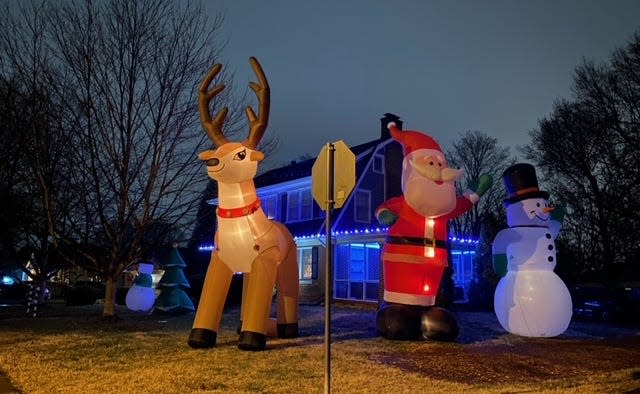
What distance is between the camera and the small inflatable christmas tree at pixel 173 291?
16.6 meters

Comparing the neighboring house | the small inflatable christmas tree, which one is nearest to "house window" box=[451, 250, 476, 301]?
the neighboring house

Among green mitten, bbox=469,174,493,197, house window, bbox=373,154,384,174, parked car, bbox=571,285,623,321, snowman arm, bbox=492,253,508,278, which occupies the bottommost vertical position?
parked car, bbox=571,285,623,321

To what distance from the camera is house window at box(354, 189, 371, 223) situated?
2231 centimetres

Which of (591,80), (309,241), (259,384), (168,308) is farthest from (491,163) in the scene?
(259,384)

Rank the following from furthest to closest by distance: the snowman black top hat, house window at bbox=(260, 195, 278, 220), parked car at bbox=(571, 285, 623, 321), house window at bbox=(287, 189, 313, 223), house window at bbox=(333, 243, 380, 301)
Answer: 1. house window at bbox=(260, 195, 278, 220)
2. house window at bbox=(287, 189, 313, 223)
3. house window at bbox=(333, 243, 380, 301)
4. parked car at bbox=(571, 285, 623, 321)
5. the snowman black top hat

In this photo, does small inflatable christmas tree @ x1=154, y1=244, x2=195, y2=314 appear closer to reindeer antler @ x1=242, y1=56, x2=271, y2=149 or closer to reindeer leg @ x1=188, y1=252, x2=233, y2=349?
reindeer leg @ x1=188, y1=252, x2=233, y2=349

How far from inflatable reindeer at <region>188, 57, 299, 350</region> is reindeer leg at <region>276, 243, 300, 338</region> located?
0.88 metres

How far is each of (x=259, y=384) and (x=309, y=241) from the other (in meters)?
15.5

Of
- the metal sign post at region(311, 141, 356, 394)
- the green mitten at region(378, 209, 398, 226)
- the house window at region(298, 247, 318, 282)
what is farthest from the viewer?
the house window at region(298, 247, 318, 282)

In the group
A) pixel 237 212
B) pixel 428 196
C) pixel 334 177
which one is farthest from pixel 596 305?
pixel 334 177

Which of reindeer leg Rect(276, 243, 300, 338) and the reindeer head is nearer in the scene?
the reindeer head

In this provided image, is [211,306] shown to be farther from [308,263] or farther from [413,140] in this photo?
[308,263]

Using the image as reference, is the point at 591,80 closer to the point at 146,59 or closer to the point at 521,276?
the point at 521,276

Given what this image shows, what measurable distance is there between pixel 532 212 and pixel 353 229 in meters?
10.6
